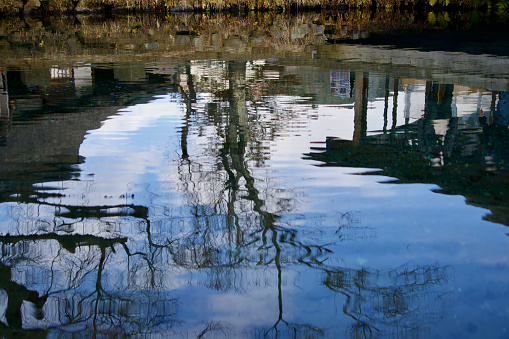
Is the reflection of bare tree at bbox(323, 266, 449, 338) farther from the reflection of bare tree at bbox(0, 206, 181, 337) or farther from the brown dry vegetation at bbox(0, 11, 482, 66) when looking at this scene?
the brown dry vegetation at bbox(0, 11, 482, 66)

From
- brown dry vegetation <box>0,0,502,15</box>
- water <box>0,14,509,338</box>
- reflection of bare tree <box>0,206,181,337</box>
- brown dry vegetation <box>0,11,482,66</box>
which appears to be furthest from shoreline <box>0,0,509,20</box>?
reflection of bare tree <box>0,206,181,337</box>

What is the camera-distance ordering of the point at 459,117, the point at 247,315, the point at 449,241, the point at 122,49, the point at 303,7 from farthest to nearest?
the point at 303,7 → the point at 122,49 → the point at 459,117 → the point at 449,241 → the point at 247,315

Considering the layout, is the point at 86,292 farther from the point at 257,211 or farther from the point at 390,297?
the point at 390,297

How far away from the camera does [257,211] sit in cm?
366

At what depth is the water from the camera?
2531 mm

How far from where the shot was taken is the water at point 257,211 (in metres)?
2.53

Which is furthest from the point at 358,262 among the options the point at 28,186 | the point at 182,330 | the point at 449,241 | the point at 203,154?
the point at 28,186

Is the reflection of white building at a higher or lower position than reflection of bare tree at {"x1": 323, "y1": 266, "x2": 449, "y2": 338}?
higher

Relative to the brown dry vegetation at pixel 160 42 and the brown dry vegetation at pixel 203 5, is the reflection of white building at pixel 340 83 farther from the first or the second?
the brown dry vegetation at pixel 203 5

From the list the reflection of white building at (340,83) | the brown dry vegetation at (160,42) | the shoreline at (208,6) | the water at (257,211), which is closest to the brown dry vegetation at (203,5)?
the shoreline at (208,6)

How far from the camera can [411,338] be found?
91.8 inches

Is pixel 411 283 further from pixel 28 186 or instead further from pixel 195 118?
pixel 195 118

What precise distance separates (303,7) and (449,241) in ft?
100

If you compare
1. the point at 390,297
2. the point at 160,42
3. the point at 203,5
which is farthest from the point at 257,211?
the point at 203,5
